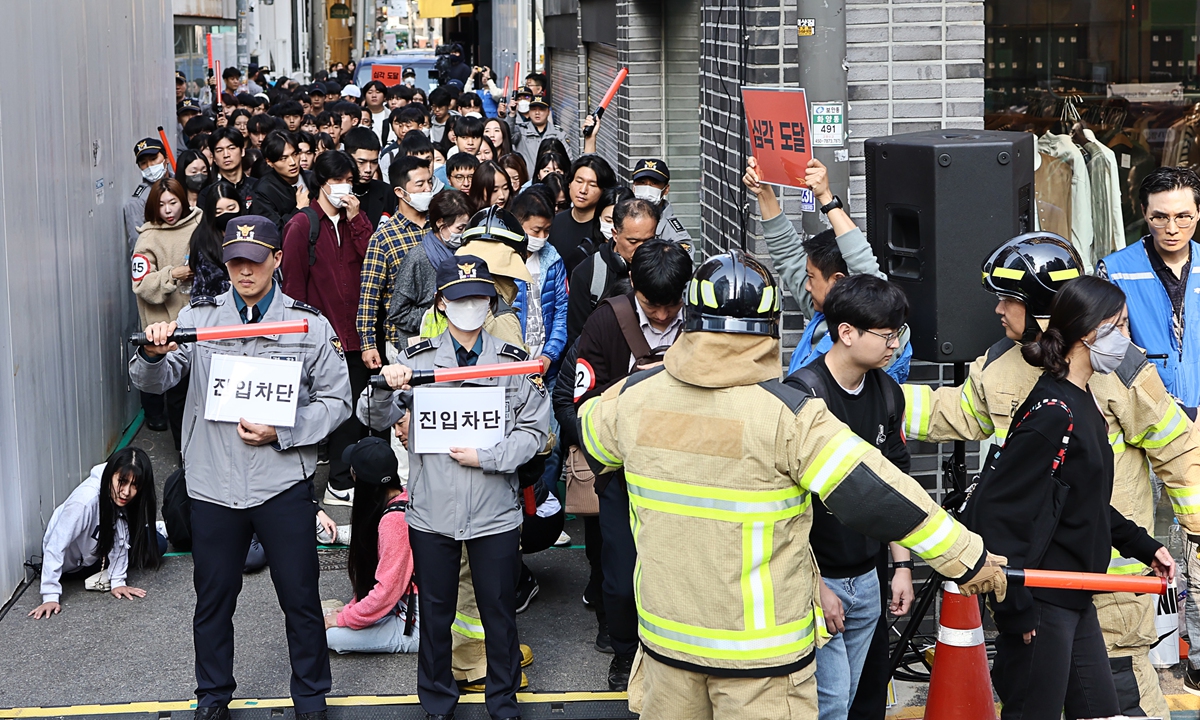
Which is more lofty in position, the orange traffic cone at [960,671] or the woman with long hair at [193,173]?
the woman with long hair at [193,173]

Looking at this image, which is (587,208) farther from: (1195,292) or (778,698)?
(778,698)

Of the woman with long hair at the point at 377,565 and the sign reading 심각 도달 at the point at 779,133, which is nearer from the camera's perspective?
the sign reading 심각 도달 at the point at 779,133

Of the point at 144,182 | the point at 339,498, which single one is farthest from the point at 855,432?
the point at 144,182

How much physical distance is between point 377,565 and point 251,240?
162cm

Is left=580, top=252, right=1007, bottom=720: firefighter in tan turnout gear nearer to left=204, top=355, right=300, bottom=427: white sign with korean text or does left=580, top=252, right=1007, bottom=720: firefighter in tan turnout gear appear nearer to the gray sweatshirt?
left=204, top=355, right=300, bottom=427: white sign with korean text

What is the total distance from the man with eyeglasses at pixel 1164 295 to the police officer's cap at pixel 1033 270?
49.4 inches

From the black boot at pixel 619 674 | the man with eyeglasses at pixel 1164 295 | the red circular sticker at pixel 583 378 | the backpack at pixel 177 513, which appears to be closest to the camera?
the red circular sticker at pixel 583 378

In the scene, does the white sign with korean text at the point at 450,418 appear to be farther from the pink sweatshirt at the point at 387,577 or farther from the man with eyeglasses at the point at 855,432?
the man with eyeglasses at the point at 855,432

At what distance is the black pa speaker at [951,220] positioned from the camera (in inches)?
192

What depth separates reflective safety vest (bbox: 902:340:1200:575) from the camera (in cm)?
434

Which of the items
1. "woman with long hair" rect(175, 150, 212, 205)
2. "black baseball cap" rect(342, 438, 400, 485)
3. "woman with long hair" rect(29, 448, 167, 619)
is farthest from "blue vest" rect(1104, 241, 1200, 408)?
"woman with long hair" rect(175, 150, 212, 205)

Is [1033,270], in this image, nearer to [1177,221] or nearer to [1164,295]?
[1177,221]

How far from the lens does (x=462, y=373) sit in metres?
4.96

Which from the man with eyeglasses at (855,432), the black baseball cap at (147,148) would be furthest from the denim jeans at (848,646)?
the black baseball cap at (147,148)
